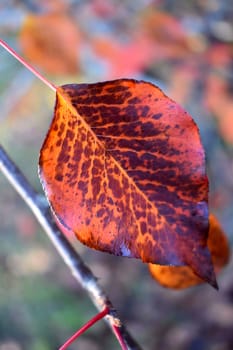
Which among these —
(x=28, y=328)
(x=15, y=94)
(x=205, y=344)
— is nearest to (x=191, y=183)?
(x=205, y=344)

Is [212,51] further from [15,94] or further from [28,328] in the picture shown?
[28,328]

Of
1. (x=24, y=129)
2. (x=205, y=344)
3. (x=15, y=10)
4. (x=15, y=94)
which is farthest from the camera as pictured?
(x=24, y=129)

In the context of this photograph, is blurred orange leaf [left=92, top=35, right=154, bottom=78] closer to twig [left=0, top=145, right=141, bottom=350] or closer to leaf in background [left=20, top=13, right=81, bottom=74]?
leaf in background [left=20, top=13, right=81, bottom=74]

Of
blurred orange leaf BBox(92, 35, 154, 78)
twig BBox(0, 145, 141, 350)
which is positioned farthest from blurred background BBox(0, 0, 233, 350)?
twig BBox(0, 145, 141, 350)

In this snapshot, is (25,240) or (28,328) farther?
(25,240)

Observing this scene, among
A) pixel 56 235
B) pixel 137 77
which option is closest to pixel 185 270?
pixel 56 235

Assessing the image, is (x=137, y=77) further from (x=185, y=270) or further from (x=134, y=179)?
(x=134, y=179)

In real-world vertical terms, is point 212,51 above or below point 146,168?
below
